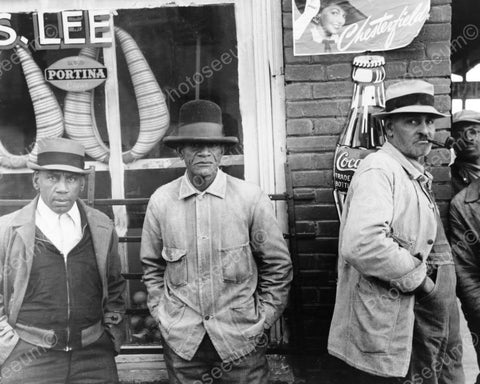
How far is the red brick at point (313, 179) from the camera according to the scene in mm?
3543

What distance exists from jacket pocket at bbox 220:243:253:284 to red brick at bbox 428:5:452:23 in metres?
1.95

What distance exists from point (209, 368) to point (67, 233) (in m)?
1.05

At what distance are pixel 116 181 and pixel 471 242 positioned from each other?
7.94 ft

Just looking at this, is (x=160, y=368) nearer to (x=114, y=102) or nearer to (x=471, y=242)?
(x=114, y=102)

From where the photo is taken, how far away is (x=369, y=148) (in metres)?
3.40

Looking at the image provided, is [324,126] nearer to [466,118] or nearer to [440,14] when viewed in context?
[466,118]

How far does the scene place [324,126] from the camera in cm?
352

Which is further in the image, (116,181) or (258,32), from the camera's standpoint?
(116,181)

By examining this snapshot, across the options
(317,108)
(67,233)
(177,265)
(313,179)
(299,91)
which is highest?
(299,91)

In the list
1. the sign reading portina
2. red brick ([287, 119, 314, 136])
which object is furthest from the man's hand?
the sign reading portina

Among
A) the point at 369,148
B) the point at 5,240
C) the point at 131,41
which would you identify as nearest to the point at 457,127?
the point at 369,148

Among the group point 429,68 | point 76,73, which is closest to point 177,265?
point 76,73

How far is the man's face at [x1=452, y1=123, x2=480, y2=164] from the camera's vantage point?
3213mm

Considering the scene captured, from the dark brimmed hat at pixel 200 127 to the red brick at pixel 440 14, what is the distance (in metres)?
1.64
